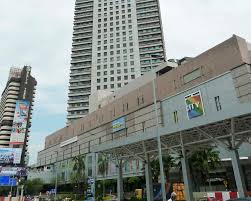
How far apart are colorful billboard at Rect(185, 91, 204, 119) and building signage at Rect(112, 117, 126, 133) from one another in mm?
21312

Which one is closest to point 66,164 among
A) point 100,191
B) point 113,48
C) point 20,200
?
point 100,191

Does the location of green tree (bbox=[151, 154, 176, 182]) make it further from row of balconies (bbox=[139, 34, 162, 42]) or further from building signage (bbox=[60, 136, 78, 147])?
row of balconies (bbox=[139, 34, 162, 42])

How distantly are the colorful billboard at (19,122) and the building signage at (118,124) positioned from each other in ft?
209

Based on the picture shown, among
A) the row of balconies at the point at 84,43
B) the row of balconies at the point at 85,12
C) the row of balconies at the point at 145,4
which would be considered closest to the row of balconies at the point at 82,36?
the row of balconies at the point at 84,43

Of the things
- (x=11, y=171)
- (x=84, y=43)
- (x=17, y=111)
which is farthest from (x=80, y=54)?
(x=11, y=171)

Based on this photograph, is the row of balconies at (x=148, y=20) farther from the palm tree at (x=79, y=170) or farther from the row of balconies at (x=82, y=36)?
the palm tree at (x=79, y=170)

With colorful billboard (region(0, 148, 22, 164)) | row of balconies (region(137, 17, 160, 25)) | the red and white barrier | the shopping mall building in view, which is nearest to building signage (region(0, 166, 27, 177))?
colorful billboard (region(0, 148, 22, 164))

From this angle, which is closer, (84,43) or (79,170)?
(79,170)

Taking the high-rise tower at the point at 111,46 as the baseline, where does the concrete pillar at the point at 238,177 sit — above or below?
below

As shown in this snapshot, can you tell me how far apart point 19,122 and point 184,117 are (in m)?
91.5

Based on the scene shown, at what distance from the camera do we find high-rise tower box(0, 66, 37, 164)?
119812mm

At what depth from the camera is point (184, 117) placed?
49000 millimetres

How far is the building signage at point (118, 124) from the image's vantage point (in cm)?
6642

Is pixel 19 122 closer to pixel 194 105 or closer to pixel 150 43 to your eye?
pixel 150 43
